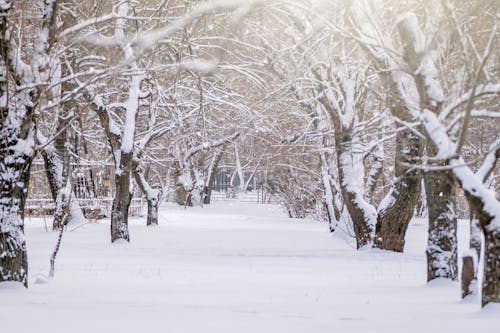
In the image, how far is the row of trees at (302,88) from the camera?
25.4 ft

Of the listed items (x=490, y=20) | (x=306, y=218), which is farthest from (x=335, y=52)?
(x=306, y=218)

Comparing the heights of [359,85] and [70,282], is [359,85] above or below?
above

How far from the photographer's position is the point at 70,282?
10344 millimetres

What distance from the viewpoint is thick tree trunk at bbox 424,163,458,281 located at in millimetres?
9938

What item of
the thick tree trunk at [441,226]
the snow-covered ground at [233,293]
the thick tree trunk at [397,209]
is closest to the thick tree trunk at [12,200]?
the snow-covered ground at [233,293]

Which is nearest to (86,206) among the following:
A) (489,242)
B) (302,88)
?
(302,88)

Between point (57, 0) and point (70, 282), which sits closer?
point (57, 0)

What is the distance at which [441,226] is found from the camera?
395 inches

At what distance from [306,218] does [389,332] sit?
3172 cm

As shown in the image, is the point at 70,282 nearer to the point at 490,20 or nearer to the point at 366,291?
the point at 366,291

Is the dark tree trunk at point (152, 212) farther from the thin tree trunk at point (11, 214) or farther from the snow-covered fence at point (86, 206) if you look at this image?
the thin tree trunk at point (11, 214)

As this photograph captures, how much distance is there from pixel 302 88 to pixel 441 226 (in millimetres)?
8301

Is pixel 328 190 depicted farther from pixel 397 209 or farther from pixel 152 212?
pixel 152 212

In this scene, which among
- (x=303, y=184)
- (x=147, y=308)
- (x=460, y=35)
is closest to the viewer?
(x=460, y=35)
